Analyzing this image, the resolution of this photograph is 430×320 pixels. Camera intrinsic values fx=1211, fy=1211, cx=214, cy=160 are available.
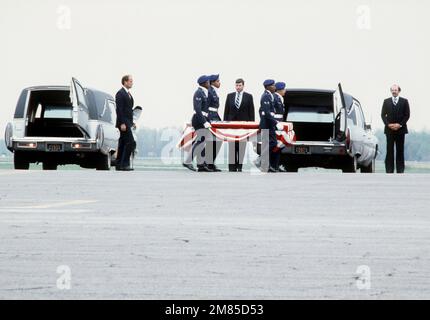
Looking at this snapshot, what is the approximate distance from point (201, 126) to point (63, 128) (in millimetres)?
4203

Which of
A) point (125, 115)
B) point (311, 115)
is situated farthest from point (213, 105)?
point (311, 115)

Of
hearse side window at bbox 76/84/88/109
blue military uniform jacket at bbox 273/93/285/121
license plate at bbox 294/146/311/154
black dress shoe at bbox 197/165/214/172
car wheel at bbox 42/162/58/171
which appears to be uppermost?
hearse side window at bbox 76/84/88/109

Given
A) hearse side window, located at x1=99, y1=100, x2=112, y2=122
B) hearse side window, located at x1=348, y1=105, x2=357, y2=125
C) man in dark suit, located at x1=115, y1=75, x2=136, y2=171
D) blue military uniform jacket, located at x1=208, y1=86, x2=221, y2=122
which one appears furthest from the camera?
hearse side window, located at x1=99, y1=100, x2=112, y2=122

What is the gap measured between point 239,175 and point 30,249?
1438 cm

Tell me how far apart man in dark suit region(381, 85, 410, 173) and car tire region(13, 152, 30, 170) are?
8079 mm

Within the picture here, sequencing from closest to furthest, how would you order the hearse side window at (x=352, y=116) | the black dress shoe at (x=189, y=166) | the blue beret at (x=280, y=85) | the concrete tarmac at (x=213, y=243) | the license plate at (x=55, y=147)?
the concrete tarmac at (x=213, y=243)
the hearse side window at (x=352, y=116)
the blue beret at (x=280, y=85)
the license plate at (x=55, y=147)
the black dress shoe at (x=189, y=166)

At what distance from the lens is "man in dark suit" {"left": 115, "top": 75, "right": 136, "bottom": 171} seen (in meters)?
25.0

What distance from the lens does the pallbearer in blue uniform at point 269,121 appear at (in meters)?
24.6

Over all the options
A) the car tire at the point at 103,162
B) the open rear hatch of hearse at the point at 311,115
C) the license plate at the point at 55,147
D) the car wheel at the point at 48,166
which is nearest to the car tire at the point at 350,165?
the open rear hatch of hearse at the point at 311,115

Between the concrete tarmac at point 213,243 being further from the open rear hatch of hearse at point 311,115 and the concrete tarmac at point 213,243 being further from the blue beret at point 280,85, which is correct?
the open rear hatch of hearse at point 311,115

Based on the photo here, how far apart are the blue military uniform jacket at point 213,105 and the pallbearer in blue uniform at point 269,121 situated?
107cm

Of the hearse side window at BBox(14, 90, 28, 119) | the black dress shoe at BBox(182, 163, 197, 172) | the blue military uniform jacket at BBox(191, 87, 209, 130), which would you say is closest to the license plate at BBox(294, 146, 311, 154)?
the blue military uniform jacket at BBox(191, 87, 209, 130)

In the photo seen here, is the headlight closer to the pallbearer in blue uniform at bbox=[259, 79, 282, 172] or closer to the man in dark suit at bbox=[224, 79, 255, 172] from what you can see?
the man in dark suit at bbox=[224, 79, 255, 172]
